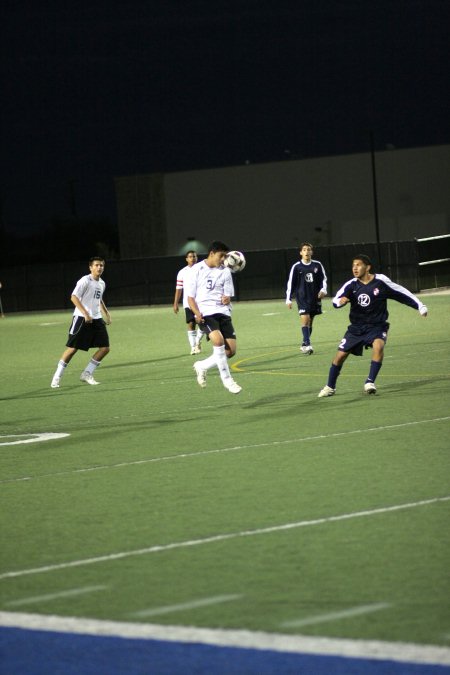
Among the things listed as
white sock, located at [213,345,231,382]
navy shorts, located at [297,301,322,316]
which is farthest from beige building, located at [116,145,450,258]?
white sock, located at [213,345,231,382]

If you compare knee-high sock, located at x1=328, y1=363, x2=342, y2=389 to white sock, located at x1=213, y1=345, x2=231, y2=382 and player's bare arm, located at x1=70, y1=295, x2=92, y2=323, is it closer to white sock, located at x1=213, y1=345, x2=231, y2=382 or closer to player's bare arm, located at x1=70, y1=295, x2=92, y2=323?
white sock, located at x1=213, y1=345, x2=231, y2=382

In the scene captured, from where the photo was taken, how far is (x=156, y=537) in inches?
311

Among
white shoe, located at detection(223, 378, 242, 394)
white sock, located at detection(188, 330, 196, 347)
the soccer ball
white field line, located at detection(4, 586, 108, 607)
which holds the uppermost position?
the soccer ball

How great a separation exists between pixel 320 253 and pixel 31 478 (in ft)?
139

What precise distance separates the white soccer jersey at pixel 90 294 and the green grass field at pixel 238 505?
4.21 feet

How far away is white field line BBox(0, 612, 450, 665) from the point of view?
17.1 ft

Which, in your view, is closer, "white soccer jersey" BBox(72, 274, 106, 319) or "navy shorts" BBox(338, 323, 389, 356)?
"navy shorts" BBox(338, 323, 389, 356)

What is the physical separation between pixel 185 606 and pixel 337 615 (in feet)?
2.55

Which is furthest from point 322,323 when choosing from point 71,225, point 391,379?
point 71,225

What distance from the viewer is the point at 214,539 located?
7742 millimetres

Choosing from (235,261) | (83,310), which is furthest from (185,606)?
(235,261)

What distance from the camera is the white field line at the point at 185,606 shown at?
6.07 metres

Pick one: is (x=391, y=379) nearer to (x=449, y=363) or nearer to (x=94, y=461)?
(x=449, y=363)

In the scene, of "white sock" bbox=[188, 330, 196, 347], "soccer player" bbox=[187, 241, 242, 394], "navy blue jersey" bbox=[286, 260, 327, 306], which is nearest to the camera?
"soccer player" bbox=[187, 241, 242, 394]
